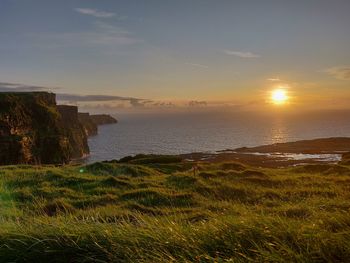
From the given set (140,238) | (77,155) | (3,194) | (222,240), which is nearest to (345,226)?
(222,240)

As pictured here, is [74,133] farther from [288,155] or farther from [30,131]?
[288,155]

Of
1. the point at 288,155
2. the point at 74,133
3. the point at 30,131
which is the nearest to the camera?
the point at 288,155

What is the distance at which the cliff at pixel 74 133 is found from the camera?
14162 cm

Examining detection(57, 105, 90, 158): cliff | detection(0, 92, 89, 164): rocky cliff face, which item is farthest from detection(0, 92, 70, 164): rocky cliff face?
detection(57, 105, 90, 158): cliff

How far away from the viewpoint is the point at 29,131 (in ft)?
340

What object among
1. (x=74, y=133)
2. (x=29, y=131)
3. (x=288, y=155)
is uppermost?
(x=29, y=131)

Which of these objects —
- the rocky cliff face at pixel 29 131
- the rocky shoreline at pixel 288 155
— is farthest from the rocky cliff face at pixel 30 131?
the rocky shoreline at pixel 288 155

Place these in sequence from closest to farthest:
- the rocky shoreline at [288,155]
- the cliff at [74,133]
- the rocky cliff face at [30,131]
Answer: the rocky shoreline at [288,155], the rocky cliff face at [30,131], the cliff at [74,133]

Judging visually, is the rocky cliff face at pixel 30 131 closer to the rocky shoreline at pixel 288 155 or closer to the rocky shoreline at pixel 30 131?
the rocky shoreline at pixel 30 131

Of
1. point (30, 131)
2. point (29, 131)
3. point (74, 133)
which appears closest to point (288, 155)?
point (30, 131)

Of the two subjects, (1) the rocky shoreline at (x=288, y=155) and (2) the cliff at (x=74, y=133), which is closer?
(1) the rocky shoreline at (x=288, y=155)

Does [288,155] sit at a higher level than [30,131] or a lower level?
lower

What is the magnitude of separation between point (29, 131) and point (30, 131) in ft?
0.96

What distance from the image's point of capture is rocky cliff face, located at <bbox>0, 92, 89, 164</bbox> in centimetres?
9056
